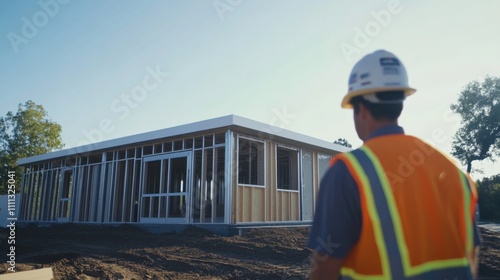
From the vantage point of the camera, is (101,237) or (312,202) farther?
(312,202)

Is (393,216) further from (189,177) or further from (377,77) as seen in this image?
(189,177)

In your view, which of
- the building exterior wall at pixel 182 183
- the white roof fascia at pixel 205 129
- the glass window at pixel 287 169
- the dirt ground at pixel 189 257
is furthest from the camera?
the glass window at pixel 287 169

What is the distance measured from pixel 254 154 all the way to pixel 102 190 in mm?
6863

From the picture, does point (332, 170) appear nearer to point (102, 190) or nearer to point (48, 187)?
point (102, 190)

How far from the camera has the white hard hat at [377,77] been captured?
5.02ft

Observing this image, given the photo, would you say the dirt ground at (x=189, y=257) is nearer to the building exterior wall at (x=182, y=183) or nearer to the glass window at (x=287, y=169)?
the building exterior wall at (x=182, y=183)

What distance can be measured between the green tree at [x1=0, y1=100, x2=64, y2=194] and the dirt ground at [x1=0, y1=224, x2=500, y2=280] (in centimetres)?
2418

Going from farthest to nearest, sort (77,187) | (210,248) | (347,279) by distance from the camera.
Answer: (77,187), (210,248), (347,279)

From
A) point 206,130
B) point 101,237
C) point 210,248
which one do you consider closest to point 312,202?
point 206,130

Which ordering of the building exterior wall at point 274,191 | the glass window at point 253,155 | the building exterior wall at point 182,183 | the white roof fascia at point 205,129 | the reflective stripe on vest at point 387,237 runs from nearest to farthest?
the reflective stripe on vest at point 387,237
the white roof fascia at point 205,129
the building exterior wall at point 274,191
the building exterior wall at point 182,183
the glass window at point 253,155

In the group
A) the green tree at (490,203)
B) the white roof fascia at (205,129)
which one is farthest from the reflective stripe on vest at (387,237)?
the green tree at (490,203)

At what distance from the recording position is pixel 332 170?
1340mm

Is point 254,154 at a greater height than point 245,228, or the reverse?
point 254,154

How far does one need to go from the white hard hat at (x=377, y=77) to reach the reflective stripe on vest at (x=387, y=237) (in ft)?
1.18
